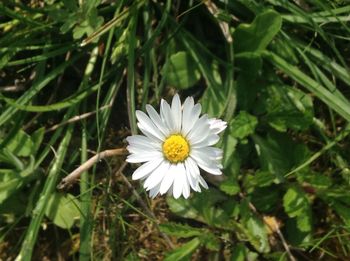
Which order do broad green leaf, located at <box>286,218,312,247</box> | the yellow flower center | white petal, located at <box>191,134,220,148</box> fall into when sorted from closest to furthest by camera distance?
white petal, located at <box>191,134,220,148</box>, the yellow flower center, broad green leaf, located at <box>286,218,312,247</box>

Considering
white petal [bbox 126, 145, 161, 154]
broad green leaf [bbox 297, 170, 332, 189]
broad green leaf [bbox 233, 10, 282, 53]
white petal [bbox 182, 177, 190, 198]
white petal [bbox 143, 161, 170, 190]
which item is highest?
broad green leaf [bbox 233, 10, 282, 53]

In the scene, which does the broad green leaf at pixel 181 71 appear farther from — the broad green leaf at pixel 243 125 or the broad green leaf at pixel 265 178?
the broad green leaf at pixel 265 178

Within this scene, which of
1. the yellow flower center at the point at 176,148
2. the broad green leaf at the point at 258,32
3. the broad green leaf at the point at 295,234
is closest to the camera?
the yellow flower center at the point at 176,148

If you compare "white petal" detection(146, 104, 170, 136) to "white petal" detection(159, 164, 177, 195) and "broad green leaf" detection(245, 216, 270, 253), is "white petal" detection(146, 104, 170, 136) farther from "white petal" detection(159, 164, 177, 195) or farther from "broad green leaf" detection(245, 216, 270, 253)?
"broad green leaf" detection(245, 216, 270, 253)

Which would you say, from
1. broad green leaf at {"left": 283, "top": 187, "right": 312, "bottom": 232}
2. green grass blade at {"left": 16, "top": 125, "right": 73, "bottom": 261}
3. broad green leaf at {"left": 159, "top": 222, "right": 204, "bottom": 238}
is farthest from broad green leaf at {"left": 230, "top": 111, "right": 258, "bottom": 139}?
green grass blade at {"left": 16, "top": 125, "right": 73, "bottom": 261}

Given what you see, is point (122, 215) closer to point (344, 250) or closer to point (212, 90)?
point (212, 90)

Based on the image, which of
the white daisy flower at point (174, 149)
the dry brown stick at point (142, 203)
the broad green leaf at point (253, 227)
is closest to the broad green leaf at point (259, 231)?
the broad green leaf at point (253, 227)
